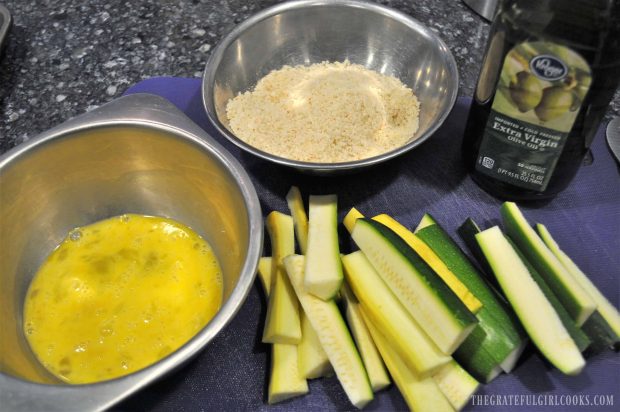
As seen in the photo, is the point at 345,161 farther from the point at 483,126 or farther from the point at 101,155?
the point at 101,155

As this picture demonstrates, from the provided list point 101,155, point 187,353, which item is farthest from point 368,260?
point 101,155

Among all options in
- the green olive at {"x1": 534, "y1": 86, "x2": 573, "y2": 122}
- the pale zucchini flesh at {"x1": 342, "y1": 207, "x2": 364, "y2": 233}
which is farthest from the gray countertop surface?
the pale zucchini flesh at {"x1": 342, "y1": 207, "x2": 364, "y2": 233}

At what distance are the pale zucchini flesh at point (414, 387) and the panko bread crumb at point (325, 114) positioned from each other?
1.78 ft

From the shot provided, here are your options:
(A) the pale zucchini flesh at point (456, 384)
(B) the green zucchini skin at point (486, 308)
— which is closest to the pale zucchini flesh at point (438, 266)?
(B) the green zucchini skin at point (486, 308)

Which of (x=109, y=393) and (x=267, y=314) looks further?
(x=267, y=314)

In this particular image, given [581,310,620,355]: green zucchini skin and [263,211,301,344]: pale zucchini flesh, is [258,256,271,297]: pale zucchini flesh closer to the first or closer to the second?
[263,211,301,344]: pale zucchini flesh

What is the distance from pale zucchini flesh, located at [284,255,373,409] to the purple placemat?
0.08 metres

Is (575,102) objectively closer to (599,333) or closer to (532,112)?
(532,112)

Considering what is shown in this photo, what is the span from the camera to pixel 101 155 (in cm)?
132

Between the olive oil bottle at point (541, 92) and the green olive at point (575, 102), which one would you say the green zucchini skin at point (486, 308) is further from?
the green olive at point (575, 102)

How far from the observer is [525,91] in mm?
1201

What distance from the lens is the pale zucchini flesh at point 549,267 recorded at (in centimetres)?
112

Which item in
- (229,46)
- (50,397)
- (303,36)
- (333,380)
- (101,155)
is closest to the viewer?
(50,397)

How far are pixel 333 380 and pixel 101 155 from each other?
0.75m
